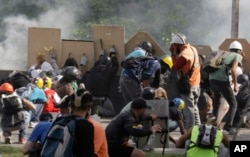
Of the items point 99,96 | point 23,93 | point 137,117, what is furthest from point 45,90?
point 137,117

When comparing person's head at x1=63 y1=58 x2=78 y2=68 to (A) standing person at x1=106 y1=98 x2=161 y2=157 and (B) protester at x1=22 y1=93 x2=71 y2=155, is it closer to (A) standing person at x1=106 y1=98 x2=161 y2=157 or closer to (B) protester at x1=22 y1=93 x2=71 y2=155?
(A) standing person at x1=106 y1=98 x2=161 y2=157

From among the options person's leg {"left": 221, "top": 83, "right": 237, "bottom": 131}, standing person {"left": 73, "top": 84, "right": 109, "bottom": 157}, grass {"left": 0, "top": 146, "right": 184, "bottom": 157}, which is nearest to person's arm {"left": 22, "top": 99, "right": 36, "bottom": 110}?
grass {"left": 0, "top": 146, "right": 184, "bottom": 157}

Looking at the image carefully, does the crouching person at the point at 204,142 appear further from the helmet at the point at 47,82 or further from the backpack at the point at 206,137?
the helmet at the point at 47,82

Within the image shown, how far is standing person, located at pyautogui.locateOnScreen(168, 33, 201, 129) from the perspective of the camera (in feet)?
39.2

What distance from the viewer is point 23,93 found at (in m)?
14.1

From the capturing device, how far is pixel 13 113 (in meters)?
12.7

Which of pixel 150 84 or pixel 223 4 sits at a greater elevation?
pixel 223 4

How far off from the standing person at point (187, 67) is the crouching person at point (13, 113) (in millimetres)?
2368

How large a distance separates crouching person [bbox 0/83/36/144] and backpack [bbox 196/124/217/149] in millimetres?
4376

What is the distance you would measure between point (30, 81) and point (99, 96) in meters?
2.01

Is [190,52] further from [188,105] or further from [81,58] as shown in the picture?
[81,58]

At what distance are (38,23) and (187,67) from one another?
17.2 meters

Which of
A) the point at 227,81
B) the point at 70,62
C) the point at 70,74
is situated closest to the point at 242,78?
the point at 227,81

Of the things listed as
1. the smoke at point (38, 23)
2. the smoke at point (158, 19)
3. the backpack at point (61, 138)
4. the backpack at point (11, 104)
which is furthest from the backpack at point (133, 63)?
the smoke at point (158, 19)
